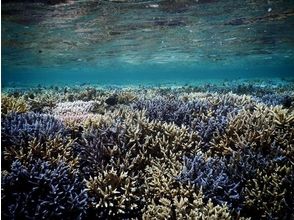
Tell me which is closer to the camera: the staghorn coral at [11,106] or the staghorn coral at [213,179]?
the staghorn coral at [213,179]

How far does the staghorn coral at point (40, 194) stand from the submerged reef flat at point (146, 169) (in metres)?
0.01

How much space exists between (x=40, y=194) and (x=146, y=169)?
167 cm

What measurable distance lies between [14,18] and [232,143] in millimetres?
15936

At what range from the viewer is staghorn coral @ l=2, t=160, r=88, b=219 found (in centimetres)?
387

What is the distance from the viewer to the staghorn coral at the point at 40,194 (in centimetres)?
387

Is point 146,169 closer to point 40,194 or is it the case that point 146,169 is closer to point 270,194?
point 40,194

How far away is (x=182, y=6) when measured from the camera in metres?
16.2

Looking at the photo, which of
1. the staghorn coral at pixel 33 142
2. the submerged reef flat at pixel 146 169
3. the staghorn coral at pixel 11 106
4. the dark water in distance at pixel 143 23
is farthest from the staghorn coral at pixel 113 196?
the dark water in distance at pixel 143 23

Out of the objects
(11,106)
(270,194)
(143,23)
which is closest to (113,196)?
(270,194)

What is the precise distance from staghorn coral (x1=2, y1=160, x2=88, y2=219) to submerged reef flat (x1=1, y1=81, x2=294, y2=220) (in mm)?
13

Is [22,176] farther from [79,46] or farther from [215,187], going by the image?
[79,46]

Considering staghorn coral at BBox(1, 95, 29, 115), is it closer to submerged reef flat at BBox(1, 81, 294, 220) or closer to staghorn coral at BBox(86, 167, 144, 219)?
submerged reef flat at BBox(1, 81, 294, 220)

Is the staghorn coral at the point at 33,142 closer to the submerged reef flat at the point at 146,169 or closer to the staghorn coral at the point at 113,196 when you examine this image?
the submerged reef flat at the point at 146,169

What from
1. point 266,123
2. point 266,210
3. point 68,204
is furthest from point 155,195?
point 266,123
